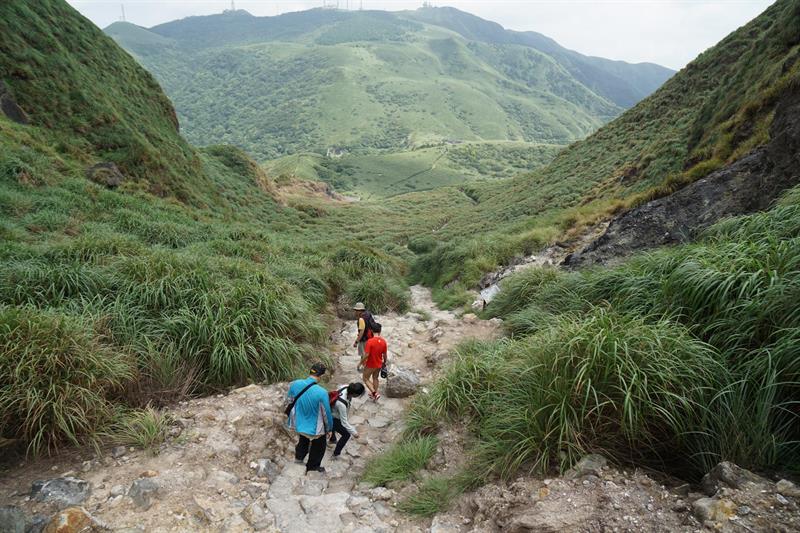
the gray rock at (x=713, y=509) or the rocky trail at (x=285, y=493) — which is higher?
the gray rock at (x=713, y=509)

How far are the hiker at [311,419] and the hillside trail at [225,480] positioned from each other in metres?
0.18

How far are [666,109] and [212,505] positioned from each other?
4234cm

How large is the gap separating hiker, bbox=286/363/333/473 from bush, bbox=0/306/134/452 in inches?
87.8

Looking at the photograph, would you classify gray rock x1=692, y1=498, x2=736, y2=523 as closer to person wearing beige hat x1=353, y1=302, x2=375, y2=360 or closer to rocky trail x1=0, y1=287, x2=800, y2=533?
rocky trail x1=0, y1=287, x2=800, y2=533

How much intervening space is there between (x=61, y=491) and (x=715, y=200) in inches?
505

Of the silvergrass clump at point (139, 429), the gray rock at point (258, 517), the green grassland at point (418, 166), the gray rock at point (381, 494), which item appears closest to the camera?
the gray rock at point (258, 517)

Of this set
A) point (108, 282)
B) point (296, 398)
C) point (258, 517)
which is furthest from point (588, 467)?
point (108, 282)

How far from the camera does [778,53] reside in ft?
50.2

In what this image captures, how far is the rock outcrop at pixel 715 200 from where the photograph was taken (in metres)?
7.75

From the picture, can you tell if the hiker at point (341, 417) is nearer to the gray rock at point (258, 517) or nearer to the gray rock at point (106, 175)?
the gray rock at point (258, 517)

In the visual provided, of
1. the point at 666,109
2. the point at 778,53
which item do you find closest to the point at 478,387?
the point at 778,53

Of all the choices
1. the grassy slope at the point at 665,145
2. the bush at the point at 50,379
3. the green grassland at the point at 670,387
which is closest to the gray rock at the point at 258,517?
the green grassland at the point at 670,387

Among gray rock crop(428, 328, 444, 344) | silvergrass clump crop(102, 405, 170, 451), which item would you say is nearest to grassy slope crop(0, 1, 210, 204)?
gray rock crop(428, 328, 444, 344)

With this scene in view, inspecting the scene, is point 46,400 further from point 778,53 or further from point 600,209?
point 778,53
